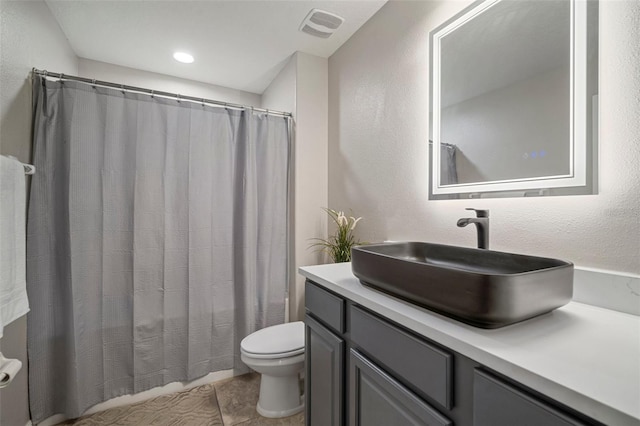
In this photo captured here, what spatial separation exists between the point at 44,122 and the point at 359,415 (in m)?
2.15

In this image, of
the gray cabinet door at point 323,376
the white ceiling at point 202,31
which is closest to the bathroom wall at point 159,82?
the white ceiling at point 202,31

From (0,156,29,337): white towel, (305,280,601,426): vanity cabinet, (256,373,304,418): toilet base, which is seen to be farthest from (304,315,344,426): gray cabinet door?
(0,156,29,337): white towel

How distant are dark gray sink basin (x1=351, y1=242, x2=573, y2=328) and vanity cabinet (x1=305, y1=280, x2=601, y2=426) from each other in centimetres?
10

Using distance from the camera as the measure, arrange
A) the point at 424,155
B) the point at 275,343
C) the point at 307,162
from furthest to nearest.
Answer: the point at 307,162, the point at 275,343, the point at 424,155

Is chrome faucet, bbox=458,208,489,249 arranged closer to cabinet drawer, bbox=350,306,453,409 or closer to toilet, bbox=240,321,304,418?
cabinet drawer, bbox=350,306,453,409

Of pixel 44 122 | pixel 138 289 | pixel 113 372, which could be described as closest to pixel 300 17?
pixel 44 122

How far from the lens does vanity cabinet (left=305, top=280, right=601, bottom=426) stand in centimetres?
50

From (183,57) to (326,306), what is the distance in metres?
2.28

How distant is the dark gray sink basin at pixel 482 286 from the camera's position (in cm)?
59

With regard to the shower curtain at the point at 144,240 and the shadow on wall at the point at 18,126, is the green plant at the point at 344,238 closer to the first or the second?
the shower curtain at the point at 144,240

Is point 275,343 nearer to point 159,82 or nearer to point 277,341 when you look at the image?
point 277,341

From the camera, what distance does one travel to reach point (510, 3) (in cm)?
103

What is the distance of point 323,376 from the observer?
1.08m

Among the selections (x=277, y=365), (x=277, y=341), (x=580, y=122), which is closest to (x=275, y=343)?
(x=277, y=341)
